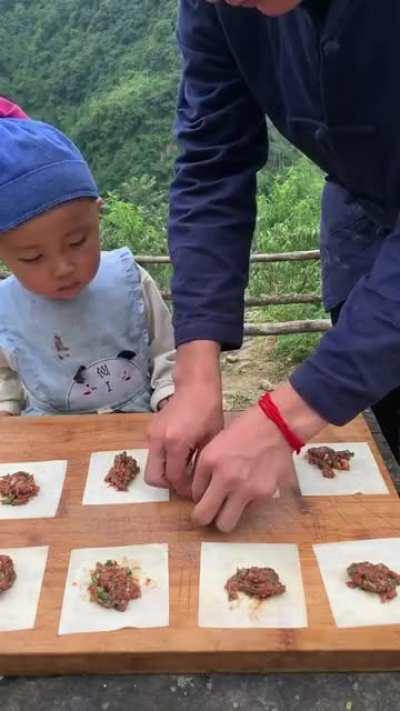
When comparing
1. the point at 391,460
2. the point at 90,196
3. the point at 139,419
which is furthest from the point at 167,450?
the point at 90,196

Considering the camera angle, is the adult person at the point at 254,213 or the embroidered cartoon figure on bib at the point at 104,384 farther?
the embroidered cartoon figure on bib at the point at 104,384

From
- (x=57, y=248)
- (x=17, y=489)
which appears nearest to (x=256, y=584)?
(x=17, y=489)

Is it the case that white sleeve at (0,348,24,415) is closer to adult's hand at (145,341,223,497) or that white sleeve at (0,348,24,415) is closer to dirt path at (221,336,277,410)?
adult's hand at (145,341,223,497)

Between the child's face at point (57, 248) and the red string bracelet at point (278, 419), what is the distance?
842 millimetres

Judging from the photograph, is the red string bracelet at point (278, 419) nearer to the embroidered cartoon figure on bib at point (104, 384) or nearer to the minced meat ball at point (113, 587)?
the minced meat ball at point (113, 587)

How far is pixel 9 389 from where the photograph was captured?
2.13 m

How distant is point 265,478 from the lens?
123 centimetres

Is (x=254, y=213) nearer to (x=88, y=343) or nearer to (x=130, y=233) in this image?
(x=88, y=343)

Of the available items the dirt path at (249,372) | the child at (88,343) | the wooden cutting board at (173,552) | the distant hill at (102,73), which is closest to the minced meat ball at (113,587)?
the wooden cutting board at (173,552)

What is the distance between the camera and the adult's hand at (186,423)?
1391mm

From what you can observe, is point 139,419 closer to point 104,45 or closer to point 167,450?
point 167,450

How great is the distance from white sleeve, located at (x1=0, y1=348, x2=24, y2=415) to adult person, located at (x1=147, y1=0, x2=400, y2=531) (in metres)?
0.75

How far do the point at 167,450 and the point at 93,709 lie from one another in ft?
1.58

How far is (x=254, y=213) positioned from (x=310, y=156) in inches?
7.2
